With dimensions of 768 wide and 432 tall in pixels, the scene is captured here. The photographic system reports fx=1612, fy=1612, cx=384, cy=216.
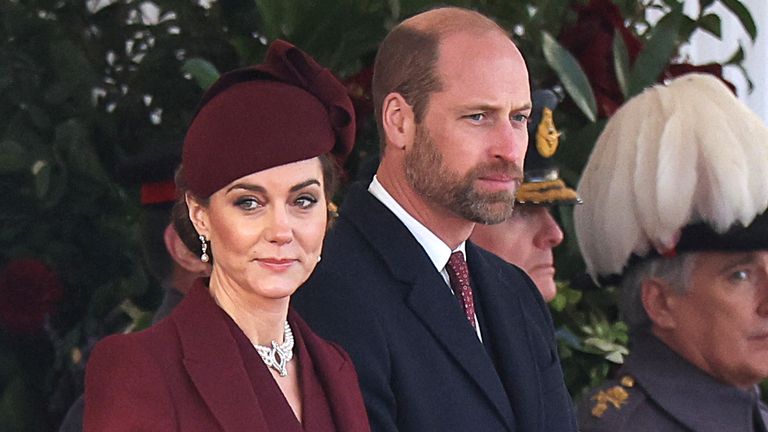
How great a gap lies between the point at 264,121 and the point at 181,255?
2.19 ft

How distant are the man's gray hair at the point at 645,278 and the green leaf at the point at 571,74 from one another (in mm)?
316

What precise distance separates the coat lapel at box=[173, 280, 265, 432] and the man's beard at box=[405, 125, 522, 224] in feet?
1.09

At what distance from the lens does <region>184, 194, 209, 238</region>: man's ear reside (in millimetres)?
1403

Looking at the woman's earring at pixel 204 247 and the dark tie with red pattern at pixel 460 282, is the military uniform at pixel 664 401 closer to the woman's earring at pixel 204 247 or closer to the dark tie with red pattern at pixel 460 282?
the dark tie with red pattern at pixel 460 282

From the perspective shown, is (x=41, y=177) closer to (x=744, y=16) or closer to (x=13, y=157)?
(x=13, y=157)

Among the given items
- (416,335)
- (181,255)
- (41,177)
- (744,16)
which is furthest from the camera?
(744,16)

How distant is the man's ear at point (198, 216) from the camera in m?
1.40

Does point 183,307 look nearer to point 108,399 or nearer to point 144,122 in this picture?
point 108,399

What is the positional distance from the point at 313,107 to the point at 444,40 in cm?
31

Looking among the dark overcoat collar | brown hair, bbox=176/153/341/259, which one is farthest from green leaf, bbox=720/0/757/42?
brown hair, bbox=176/153/341/259

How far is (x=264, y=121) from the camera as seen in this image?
4.49 feet

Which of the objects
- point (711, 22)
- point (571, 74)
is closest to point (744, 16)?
point (711, 22)

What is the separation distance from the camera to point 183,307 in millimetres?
1405

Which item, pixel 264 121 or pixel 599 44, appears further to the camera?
pixel 599 44
